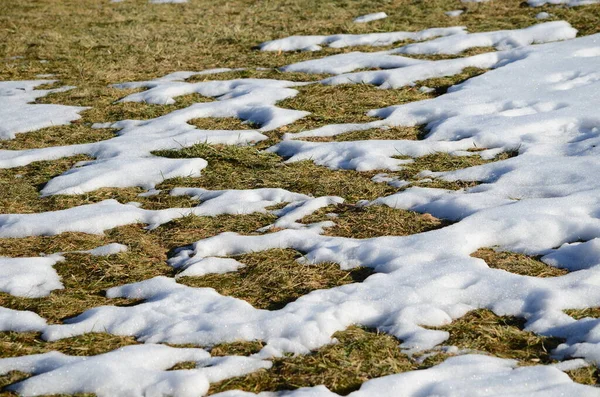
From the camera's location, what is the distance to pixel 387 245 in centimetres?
403

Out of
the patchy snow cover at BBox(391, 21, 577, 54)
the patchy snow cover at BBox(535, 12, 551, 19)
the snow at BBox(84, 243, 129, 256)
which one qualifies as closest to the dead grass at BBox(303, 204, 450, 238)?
the snow at BBox(84, 243, 129, 256)

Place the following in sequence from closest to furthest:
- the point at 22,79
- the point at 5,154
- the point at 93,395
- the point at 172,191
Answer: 1. the point at 93,395
2. the point at 172,191
3. the point at 5,154
4. the point at 22,79

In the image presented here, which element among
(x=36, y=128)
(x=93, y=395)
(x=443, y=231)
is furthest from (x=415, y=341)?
(x=36, y=128)

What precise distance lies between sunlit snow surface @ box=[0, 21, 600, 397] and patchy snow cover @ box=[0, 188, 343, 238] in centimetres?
1

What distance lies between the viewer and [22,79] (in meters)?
8.44

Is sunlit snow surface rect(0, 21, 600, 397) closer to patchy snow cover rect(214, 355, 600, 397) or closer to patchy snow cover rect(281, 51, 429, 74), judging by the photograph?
patchy snow cover rect(214, 355, 600, 397)

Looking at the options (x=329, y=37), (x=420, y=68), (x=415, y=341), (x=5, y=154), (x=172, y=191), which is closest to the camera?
(x=415, y=341)

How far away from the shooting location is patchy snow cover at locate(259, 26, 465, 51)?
8938 millimetres

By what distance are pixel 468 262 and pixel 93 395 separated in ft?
6.47

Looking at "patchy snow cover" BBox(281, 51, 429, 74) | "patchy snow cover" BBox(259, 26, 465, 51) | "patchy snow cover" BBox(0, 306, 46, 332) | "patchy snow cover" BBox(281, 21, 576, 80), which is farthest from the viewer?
"patchy snow cover" BBox(259, 26, 465, 51)

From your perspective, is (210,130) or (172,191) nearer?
(172,191)

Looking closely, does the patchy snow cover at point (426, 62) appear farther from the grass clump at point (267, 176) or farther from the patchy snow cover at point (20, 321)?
the patchy snow cover at point (20, 321)

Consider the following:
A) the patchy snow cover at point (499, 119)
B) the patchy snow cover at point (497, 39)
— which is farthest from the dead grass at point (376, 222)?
the patchy snow cover at point (497, 39)

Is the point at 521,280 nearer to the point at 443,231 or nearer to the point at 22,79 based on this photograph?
the point at 443,231
